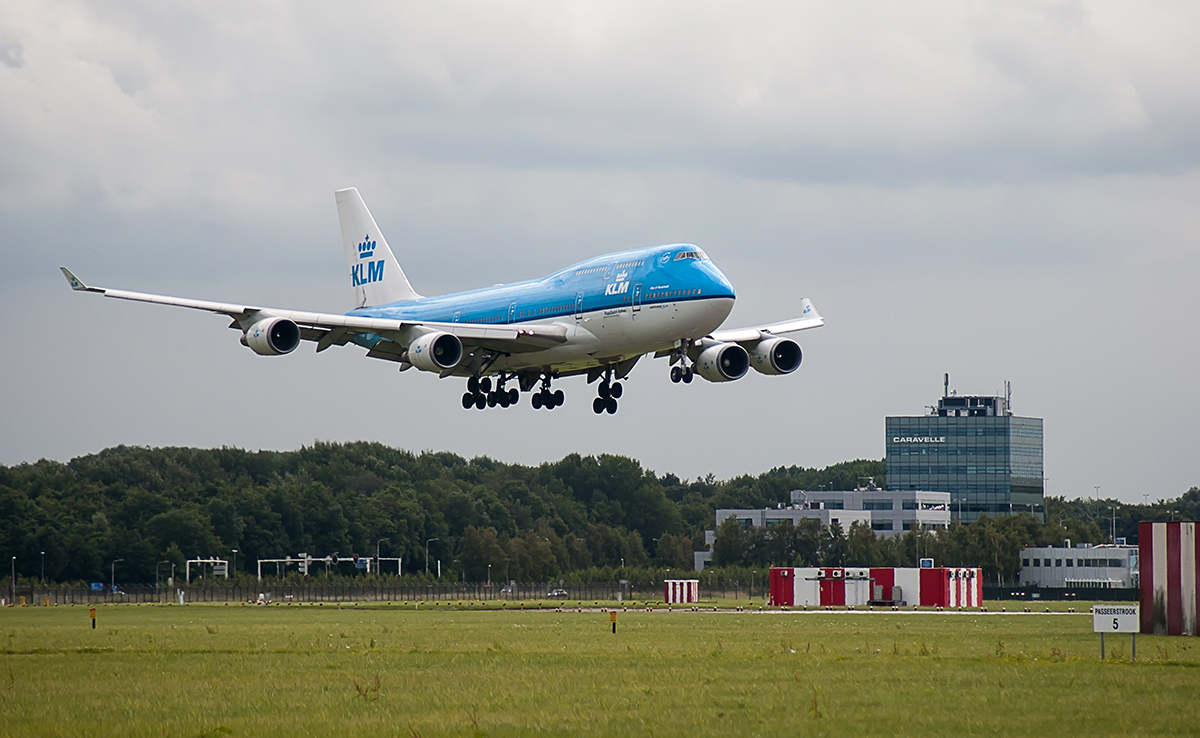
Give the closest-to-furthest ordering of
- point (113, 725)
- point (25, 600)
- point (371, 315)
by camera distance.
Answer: point (113, 725) → point (371, 315) → point (25, 600)

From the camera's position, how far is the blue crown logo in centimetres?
8962

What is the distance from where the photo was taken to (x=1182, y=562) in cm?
5612

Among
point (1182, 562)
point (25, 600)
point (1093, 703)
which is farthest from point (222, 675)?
point (25, 600)

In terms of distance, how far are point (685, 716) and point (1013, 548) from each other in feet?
540

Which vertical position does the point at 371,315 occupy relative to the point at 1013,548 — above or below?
above

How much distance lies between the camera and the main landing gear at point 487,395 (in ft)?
237

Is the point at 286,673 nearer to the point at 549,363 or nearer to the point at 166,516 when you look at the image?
the point at 549,363

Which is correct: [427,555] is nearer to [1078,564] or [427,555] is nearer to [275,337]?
[1078,564]

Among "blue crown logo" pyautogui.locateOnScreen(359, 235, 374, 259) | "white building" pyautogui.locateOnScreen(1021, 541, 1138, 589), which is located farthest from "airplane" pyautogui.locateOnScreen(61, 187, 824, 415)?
"white building" pyautogui.locateOnScreen(1021, 541, 1138, 589)

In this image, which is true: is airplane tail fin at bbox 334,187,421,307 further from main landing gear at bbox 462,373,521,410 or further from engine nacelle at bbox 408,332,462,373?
engine nacelle at bbox 408,332,462,373

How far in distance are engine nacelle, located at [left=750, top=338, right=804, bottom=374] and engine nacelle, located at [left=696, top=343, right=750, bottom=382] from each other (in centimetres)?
319

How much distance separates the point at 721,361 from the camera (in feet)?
213

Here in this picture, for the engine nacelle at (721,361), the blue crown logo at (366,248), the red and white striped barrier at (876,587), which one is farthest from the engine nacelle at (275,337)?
the red and white striped barrier at (876,587)

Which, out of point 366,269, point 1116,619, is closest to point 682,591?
point 366,269
